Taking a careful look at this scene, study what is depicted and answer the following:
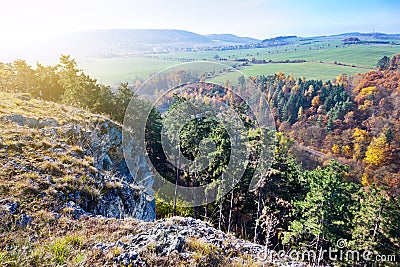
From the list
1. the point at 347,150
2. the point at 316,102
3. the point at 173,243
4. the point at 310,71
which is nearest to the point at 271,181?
the point at 173,243

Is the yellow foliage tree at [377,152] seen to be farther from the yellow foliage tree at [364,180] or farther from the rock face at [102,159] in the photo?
the rock face at [102,159]

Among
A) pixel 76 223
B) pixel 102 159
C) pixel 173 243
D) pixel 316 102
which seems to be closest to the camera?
pixel 173 243

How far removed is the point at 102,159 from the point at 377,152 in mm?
65325

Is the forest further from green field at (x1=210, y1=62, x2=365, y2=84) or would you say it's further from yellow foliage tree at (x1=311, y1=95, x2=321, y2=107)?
green field at (x1=210, y1=62, x2=365, y2=84)

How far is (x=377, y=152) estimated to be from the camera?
194ft

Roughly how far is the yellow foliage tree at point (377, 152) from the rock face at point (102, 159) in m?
59.2

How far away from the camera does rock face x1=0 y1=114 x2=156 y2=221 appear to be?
9.36 m

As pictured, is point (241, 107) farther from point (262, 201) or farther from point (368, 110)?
point (368, 110)

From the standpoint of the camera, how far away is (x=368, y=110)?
256ft

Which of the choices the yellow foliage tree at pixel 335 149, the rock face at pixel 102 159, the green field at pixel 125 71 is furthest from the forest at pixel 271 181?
the green field at pixel 125 71

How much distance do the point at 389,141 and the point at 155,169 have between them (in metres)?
60.2

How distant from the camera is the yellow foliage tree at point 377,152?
193ft

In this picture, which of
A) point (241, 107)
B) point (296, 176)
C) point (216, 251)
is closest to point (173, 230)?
point (216, 251)

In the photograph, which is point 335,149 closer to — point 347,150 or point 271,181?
point 347,150
